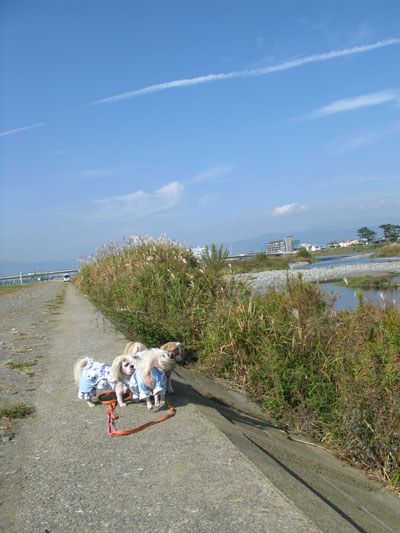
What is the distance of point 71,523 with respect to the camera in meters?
2.52

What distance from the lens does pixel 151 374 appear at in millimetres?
4102

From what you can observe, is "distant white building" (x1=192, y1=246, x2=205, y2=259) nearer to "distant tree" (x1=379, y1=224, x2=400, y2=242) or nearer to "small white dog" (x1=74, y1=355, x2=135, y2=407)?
"small white dog" (x1=74, y1=355, x2=135, y2=407)

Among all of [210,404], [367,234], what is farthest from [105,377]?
[367,234]

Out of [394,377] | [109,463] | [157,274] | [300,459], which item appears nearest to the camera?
[109,463]

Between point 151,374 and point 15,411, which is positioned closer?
point 151,374

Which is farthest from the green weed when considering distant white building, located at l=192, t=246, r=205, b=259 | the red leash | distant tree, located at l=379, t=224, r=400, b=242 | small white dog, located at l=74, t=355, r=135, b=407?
distant tree, located at l=379, t=224, r=400, b=242

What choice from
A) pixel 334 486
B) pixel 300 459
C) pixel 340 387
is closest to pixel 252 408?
pixel 340 387

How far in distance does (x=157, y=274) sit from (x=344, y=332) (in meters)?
3.45

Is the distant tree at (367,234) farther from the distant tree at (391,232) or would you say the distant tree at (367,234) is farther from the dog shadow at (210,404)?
the dog shadow at (210,404)

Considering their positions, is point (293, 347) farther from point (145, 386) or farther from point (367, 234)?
point (367, 234)

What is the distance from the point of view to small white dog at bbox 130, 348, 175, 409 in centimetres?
412

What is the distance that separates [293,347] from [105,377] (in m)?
2.52

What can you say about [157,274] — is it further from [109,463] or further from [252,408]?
[109,463]

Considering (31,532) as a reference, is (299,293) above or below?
above
